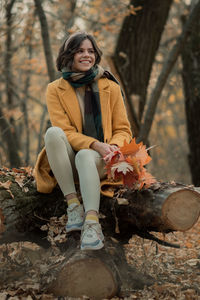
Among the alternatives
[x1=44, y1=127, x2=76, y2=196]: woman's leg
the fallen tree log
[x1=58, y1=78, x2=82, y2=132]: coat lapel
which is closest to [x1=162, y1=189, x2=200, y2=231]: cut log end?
the fallen tree log

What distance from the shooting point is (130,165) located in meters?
2.80

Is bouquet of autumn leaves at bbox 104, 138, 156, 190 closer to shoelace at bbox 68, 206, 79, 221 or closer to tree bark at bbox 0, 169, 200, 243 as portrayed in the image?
tree bark at bbox 0, 169, 200, 243

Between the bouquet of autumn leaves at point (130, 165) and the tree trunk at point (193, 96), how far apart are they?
152 inches

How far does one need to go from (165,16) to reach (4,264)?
455 centimetres

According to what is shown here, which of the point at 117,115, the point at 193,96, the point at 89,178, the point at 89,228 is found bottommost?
the point at 89,228

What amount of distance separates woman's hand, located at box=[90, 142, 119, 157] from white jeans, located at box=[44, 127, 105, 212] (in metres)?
0.04

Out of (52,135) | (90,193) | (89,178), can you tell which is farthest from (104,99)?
(90,193)

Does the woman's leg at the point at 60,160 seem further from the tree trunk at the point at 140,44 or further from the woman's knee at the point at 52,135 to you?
the tree trunk at the point at 140,44

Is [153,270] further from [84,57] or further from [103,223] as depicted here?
[84,57]

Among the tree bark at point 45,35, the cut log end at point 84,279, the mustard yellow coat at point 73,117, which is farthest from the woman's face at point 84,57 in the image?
the tree bark at point 45,35

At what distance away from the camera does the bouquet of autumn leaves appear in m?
2.79

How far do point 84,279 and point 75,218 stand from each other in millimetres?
452

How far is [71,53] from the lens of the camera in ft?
10.7

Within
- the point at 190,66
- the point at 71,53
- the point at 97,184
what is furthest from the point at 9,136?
the point at 97,184
